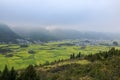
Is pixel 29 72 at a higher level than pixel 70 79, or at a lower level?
higher

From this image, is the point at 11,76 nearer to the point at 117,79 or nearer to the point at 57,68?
the point at 117,79

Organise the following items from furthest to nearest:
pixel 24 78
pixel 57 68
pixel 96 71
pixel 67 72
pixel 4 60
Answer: pixel 4 60
pixel 57 68
pixel 67 72
pixel 96 71
pixel 24 78

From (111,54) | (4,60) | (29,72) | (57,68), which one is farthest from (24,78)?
(4,60)

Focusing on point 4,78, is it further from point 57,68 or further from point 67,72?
point 57,68

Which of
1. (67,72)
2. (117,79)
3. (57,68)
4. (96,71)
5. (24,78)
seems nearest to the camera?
(24,78)

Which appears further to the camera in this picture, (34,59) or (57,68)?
(34,59)

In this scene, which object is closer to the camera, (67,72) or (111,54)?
(67,72)

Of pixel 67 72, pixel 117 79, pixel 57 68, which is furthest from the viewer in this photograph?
pixel 57 68

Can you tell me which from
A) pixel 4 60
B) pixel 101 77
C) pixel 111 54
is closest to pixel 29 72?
pixel 101 77
